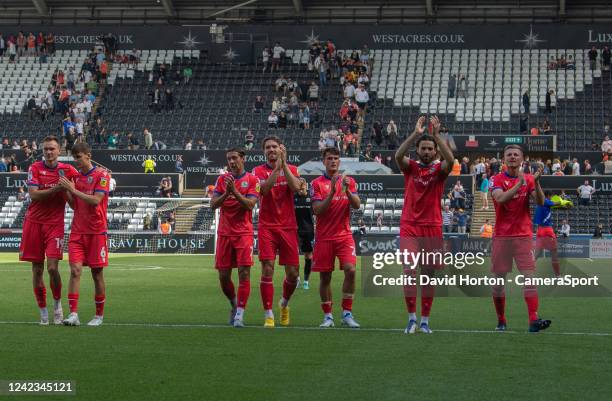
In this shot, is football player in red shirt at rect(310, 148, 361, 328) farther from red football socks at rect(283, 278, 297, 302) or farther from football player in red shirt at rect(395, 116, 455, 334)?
football player in red shirt at rect(395, 116, 455, 334)

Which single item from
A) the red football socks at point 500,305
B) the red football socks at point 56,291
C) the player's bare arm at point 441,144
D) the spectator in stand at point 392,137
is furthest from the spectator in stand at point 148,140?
the player's bare arm at point 441,144

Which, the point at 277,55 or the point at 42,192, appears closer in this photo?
the point at 42,192

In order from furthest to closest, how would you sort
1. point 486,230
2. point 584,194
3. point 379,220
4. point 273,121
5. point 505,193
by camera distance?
point 273,121, point 584,194, point 379,220, point 486,230, point 505,193

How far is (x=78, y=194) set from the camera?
1216 centimetres

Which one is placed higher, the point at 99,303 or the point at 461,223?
the point at 461,223

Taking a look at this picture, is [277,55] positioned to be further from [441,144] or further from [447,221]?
[441,144]

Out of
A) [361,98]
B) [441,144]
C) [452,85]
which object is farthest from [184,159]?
[441,144]

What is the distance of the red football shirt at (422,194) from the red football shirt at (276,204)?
1.57m

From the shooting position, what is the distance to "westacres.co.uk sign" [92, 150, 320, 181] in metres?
44.3

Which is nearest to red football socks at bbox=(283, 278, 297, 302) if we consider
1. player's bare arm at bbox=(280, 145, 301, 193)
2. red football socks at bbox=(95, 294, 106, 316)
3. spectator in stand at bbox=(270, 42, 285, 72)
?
player's bare arm at bbox=(280, 145, 301, 193)

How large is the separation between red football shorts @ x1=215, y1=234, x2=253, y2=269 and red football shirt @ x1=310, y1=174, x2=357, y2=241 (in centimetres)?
84

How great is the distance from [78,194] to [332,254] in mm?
2974

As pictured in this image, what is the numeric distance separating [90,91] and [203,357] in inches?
1760

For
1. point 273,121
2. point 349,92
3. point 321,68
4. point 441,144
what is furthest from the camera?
point 321,68
